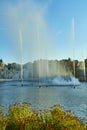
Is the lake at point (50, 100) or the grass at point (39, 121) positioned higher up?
the grass at point (39, 121)

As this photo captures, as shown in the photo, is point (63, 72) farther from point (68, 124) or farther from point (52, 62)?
point (68, 124)

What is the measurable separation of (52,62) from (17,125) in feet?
449

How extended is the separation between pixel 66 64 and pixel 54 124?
530 ft

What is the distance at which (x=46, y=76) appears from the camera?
129500 millimetres

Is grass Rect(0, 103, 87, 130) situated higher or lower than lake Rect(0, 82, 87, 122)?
higher

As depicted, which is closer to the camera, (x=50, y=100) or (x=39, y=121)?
(x=39, y=121)

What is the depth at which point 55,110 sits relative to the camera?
13.6m

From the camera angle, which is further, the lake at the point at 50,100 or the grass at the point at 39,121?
the lake at the point at 50,100

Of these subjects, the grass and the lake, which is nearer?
the grass

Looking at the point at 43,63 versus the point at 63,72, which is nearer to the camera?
the point at 43,63

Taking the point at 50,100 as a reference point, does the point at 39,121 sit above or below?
above

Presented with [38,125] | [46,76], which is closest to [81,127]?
[38,125]

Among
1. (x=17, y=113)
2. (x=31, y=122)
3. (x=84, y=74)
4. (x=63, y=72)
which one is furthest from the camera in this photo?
(x=84, y=74)

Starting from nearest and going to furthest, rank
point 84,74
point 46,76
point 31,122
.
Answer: point 31,122
point 46,76
point 84,74
